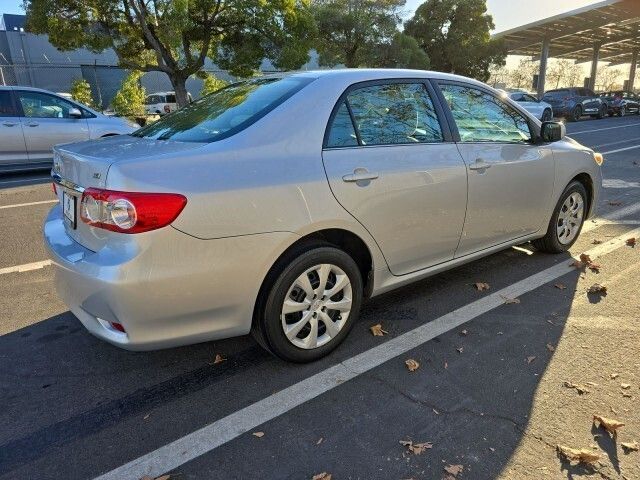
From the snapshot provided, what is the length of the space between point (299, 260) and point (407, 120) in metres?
1.28

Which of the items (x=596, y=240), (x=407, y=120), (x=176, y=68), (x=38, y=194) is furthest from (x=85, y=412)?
(x=176, y=68)

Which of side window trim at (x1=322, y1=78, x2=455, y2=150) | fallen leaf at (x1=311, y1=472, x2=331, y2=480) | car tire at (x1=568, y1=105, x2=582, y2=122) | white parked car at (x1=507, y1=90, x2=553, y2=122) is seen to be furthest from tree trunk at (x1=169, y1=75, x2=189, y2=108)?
fallen leaf at (x1=311, y1=472, x2=331, y2=480)

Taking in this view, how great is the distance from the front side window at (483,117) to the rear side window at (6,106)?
28.7 ft

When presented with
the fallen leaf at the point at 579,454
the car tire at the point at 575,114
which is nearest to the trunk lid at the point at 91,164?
the fallen leaf at the point at 579,454

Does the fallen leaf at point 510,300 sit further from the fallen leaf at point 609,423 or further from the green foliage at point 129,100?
the green foliage at point 129,100

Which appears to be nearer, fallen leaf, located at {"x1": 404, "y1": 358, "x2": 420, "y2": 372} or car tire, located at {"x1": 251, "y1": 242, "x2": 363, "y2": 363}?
car tire, located at {"x1": 251, "y1": 242, "x2": 363, "y2": 363}

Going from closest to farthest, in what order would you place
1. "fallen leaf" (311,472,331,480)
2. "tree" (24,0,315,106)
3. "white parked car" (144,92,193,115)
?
"fallen leaf" (311,472,331,480) < "tree" (24,0,315,106) < "white parked car" (144,92,193,115)

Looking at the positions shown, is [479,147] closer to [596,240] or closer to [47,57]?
[596,240]

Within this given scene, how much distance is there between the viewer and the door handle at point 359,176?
9.24ft

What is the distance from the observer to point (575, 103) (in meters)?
24.8

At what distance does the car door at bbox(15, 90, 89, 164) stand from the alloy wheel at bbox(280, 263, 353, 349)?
8.45 metres

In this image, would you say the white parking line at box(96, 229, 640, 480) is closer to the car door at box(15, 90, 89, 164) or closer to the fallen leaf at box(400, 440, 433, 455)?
the fallen leaf at box(400, 440, 433, 455)

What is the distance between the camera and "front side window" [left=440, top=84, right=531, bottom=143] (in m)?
3.58

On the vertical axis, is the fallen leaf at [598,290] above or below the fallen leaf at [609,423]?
below
